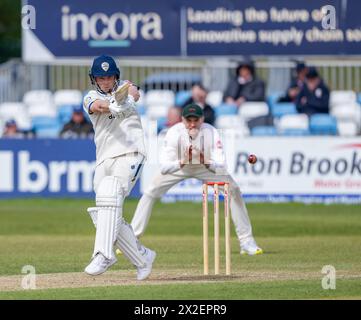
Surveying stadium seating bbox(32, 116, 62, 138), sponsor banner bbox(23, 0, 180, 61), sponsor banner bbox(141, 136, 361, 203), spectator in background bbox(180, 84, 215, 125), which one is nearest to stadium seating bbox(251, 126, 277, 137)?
sponsor banner bbox(141, 136, 361, 203)

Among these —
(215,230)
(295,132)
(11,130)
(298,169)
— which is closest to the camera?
(215,230)

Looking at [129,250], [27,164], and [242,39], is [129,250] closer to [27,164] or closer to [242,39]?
[27,164]

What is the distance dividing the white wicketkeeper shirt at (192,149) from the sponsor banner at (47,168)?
8.04 meters

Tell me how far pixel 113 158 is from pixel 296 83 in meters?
13.2

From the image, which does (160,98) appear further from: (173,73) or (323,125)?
(323,125)

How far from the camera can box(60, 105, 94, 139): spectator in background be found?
22620 millimetres

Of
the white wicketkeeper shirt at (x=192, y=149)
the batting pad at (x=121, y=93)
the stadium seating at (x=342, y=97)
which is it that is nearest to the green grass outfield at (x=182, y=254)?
the white wicketkeeper shirt at (x=192, y=149)

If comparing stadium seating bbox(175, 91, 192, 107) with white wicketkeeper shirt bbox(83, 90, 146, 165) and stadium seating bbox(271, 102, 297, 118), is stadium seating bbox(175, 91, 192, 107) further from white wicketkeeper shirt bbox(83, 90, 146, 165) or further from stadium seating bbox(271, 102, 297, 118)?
white wicketkeeper shirt bbox(83, 90, 146, 165)

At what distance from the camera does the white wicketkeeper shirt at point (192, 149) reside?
13.9 meters

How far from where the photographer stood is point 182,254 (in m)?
14.3

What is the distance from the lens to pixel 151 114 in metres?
23.8

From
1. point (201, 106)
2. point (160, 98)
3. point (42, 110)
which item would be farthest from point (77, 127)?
point (201, 106)

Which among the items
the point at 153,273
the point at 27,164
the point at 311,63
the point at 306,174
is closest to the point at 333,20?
the point at 311,63

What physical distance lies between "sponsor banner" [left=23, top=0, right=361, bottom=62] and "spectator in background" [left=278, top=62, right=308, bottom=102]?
848 mm
